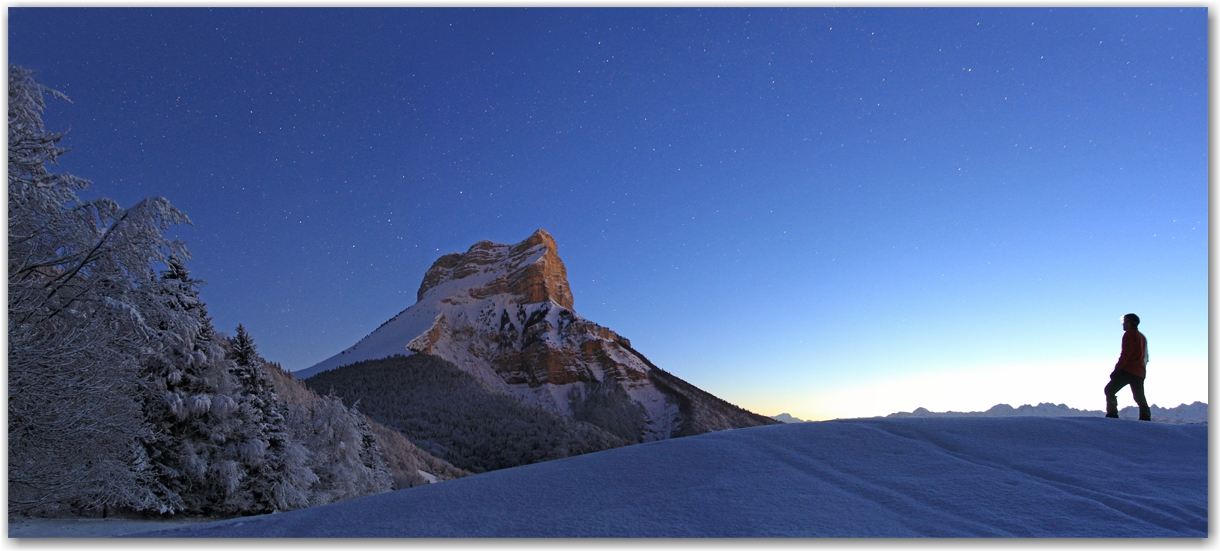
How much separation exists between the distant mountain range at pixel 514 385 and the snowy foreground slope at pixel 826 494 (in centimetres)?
7678

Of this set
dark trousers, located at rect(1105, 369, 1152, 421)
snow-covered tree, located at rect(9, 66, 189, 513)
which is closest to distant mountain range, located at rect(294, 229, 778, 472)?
snow-covered tree, located at rect(9, 66, 189, 513)

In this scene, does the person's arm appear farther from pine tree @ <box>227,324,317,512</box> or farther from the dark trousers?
pine tree @ <box>227,324,317,512</box>

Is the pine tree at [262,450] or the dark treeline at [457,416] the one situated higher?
the pine tree at [262,450]

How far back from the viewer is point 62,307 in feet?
24.2

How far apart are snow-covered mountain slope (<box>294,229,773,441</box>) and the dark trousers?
118 metres

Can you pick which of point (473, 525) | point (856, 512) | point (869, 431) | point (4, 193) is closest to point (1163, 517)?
point (856, 512)

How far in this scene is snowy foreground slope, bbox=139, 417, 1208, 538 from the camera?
152 inches

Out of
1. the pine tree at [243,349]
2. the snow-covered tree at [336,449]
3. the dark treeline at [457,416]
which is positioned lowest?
the dark treeline at [457,416]

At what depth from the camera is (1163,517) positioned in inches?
155

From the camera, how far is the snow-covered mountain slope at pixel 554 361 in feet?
450

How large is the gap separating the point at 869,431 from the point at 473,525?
174 inches

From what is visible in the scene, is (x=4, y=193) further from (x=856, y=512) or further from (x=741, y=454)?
(x=856, y=512)

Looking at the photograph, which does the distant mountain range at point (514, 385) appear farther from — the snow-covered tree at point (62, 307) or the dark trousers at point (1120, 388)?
the dark trousers at point (1120, 388)

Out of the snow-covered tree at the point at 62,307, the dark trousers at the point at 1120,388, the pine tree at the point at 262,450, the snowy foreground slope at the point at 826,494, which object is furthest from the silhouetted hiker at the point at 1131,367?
the pine tree at the point at 262,450
